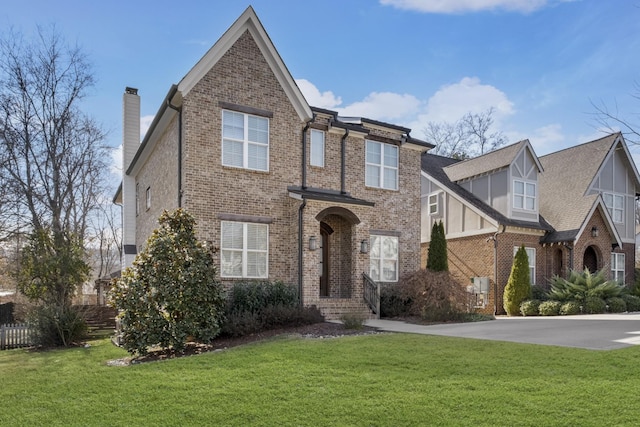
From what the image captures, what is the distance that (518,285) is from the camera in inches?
830

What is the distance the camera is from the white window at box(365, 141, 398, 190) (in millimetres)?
18344

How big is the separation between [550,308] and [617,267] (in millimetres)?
8608

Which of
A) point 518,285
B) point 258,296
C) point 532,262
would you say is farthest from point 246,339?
point 532,262

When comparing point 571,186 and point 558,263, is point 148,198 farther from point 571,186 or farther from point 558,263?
point 571,186

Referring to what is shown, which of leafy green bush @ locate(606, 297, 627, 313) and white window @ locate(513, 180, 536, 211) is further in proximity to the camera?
white window @ locate(513, 180, 536, 211)

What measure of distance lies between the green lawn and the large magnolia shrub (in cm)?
138

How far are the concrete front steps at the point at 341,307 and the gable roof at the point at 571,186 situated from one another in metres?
12.0

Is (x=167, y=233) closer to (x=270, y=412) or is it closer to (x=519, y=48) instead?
(x=270, y=412)

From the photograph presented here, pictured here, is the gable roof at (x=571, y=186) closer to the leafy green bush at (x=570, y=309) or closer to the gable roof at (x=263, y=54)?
the leafy green bush at (x=570, y=309)

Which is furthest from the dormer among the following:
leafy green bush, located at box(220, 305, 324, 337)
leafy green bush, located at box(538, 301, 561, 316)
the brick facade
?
leafy green bush, located at box(220, 305, 324, 337)

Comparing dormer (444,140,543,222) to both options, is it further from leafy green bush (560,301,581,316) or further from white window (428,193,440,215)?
leafy green bush (560,301,581,316)

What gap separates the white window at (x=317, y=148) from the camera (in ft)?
55.7

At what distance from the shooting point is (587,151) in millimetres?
26578

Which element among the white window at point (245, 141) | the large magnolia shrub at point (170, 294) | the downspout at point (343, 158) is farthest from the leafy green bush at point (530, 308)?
the large magnolia shrub at point (170, 294)
